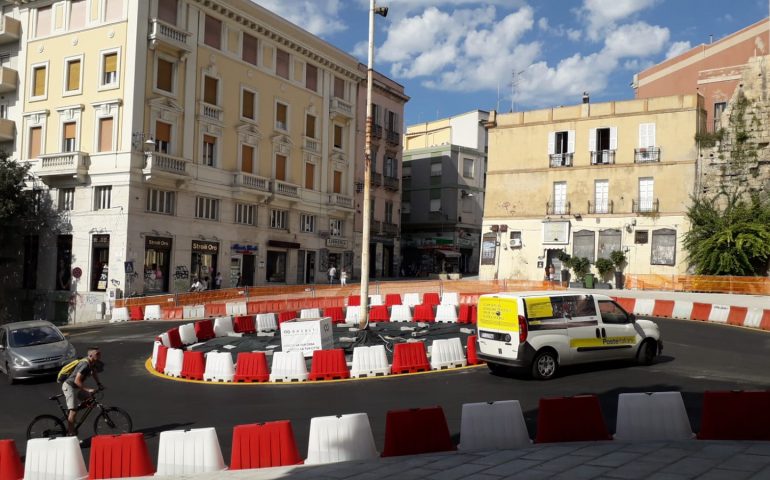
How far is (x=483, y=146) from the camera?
64500mm

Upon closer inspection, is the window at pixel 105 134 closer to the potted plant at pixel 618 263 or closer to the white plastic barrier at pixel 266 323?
the white plastic barrier at pixel 266 323

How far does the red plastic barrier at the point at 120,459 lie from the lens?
8.31 meters

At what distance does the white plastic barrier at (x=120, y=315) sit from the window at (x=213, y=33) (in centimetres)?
1698

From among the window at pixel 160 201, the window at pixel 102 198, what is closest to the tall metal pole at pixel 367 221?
the window at pixel 160 201

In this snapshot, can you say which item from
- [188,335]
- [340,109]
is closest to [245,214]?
[340,109]

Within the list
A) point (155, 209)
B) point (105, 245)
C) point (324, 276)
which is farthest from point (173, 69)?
point (324, 276)

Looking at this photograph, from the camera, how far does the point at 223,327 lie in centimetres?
2336

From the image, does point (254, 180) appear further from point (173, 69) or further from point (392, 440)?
point (392, 440)

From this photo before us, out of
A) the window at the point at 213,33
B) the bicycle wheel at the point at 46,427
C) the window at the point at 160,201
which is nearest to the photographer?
the bicycle wheel at the point at 46,427

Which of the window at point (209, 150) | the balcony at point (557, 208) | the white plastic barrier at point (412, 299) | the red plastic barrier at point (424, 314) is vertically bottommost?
the red plastic barrier at point (424, 314)

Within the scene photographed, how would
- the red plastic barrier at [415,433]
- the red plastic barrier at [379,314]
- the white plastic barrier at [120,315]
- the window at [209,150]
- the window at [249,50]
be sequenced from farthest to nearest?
the window at [249,50] → the window at [209,150] → the white plastic barrier at [120,315] → the red plastic barrier at [379,314] → the red plastic barrier at [415,433]

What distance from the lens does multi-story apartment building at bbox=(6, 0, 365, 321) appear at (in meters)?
34.9

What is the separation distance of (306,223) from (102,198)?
14946mm

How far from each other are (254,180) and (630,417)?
35067mm
